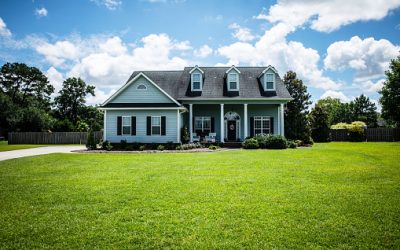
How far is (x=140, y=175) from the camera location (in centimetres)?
993

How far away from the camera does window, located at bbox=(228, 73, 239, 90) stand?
27594 mm

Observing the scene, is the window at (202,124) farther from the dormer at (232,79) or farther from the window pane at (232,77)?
the window pane at (232,77)

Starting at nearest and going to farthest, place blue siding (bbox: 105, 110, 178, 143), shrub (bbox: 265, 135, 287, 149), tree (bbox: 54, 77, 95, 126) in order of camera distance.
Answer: shrub (bbox: 265, 135, 287, 149) < blue siding (bbox: 105, 110, 178, 143) < tree (bbox: 54, 77, 95, 126)

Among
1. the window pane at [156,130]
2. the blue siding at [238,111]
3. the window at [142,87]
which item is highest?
the window at [142,87]

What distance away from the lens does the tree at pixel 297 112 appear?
29188 mm

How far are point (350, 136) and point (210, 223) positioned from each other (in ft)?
118

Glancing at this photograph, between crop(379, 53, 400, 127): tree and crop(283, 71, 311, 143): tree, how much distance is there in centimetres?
1845

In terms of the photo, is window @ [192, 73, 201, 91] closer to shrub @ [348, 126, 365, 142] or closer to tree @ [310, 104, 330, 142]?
tree @ [310, 104, 330, 142]

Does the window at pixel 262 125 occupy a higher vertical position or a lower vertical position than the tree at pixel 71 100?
lower

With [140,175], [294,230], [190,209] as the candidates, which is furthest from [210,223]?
[140,175]

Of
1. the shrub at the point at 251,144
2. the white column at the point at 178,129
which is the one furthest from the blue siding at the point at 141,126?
the shrub at the point at 251,144

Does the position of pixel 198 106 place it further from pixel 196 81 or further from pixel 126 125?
pixel 126 125

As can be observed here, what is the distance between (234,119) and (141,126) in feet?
31.9

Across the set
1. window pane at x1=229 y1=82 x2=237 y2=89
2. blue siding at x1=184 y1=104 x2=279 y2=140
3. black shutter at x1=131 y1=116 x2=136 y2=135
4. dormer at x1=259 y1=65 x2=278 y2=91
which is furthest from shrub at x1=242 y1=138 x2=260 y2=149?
black shutter at x1=131 y1=116 x2=136 y2=135
